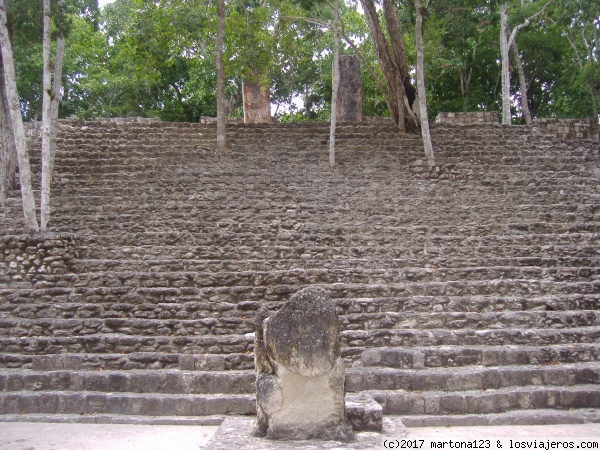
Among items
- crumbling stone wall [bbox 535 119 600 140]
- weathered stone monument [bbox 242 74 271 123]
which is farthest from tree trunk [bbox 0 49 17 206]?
crumbling stone wall [bbox 535 119 600 140]

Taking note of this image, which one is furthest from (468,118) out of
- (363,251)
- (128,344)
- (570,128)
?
(128,344)

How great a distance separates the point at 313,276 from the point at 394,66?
788cm

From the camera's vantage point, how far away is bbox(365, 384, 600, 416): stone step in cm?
576

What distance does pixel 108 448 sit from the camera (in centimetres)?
488

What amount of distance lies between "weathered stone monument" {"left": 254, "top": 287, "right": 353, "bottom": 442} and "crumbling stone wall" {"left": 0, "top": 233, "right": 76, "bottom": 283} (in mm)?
5183

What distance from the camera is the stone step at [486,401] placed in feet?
18.9

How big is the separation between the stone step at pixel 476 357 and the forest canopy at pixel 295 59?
377 inches

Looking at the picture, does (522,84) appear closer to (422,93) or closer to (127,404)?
(422,93)

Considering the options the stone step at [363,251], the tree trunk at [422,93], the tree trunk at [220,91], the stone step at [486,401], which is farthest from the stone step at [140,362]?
the tree trunk at [422,93]

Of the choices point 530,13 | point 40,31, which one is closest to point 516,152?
point 530,13

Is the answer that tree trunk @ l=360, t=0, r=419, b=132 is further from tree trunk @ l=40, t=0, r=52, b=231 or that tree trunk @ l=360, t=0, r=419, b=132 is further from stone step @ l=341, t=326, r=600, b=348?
stone step @ l=341, t=326, r=600, b=348

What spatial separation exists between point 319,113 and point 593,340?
1983 cm

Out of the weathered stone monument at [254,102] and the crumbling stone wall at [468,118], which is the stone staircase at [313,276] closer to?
the crumbling stone wall at [468,118]

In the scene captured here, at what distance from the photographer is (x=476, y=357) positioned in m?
6.46
